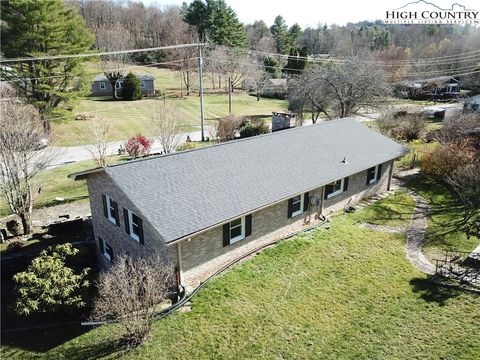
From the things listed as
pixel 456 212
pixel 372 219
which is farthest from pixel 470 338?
pixel 456 212

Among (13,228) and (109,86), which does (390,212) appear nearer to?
(13,228)

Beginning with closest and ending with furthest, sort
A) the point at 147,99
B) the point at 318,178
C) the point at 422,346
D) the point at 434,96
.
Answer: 1. the point at 422,346
2. the point at 318,178
3. the point at 147,99
4. the point at 434,96

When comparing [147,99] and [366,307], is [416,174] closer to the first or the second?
[366,307]

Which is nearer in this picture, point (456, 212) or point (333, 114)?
point (456, 212)

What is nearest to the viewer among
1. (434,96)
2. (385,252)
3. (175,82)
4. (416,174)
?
(385,252)

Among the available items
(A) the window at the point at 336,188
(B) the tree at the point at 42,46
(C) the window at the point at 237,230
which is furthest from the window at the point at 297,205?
(B) the tree at the point at 42,46
